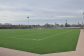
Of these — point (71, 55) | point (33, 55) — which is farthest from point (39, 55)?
point (71, 55)

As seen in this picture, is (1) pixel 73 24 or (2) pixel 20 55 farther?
(1) pixel 73 24

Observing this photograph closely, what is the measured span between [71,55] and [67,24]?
15704cm

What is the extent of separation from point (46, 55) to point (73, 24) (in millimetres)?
160743

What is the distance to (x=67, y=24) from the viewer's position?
544 ft

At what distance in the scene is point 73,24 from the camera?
16838cm

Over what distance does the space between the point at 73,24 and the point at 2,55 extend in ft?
529

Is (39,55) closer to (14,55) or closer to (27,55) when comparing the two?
(27,55)

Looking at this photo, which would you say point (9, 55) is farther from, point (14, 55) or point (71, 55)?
point (71, 55)

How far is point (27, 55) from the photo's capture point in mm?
10070

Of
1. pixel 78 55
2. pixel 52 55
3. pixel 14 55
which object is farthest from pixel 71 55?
pixel 14 55

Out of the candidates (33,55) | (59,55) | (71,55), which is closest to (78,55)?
(71,55)

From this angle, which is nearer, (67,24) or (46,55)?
(46,55)

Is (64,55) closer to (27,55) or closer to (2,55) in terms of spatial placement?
(27,55)

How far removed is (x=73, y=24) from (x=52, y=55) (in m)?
161
